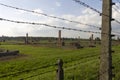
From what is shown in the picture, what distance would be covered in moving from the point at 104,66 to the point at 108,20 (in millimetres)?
1120

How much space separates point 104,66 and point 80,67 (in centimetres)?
958

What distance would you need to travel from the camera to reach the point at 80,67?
15883mm

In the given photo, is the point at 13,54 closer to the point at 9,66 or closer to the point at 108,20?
the point at 9,66

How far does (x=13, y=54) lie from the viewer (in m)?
26.9

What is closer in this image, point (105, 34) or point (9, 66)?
point (105, 34)

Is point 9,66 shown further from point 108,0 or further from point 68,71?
point 108,0

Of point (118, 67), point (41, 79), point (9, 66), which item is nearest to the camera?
point (41, 79)

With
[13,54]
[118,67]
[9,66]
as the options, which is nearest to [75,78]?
[118,67]

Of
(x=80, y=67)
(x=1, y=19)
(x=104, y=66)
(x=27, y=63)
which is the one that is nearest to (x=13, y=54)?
(x=27, y=63)

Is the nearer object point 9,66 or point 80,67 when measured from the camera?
point 80,67

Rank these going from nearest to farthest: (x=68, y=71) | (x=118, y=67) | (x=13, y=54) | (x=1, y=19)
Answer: (x=1, y=19)
(x=68, y=71)
(x=118, y=67)
(x=13, y=54)

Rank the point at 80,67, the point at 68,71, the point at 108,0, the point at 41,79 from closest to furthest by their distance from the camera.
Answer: the point at 108,0, the point at 41,79, the point at 68,71, the point at 80,67

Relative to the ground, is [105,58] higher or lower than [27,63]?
higher

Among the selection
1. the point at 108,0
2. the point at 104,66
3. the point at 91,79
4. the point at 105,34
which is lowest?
the point at 91,79
